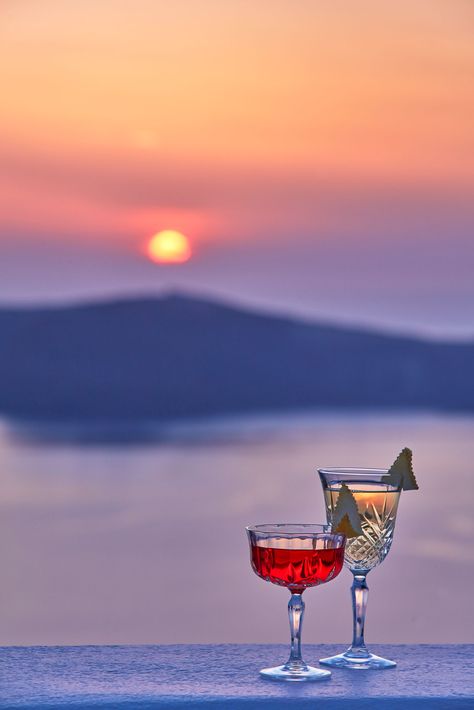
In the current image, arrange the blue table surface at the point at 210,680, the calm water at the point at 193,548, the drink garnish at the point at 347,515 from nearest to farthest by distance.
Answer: the blue table surface at the point at 210,680 → the drink garnish at the point at 347,515 → the calm water at the point at 193,548

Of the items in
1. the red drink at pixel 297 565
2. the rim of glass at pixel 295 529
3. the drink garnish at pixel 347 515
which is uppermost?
the drink garnish at pixel 347 515

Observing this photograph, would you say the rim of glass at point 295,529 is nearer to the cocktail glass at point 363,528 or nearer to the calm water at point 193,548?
the cocktail glass at point 363,528

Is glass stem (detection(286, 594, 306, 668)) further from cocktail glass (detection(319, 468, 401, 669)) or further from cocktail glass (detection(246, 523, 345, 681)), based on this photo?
cocktail glass (detection(319, 468, 401, 669))

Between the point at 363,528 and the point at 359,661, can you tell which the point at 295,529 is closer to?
the point at 363,528

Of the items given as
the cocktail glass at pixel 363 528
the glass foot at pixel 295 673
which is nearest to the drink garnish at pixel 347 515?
the cocktail glass at pixel 363 528

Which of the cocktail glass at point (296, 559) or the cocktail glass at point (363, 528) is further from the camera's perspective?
the cocktail glass at point (363, 528)

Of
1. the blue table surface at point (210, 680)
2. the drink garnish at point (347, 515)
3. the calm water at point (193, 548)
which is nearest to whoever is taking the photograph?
the blue table surface at point (210, 680)

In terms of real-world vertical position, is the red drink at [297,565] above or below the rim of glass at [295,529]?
below
